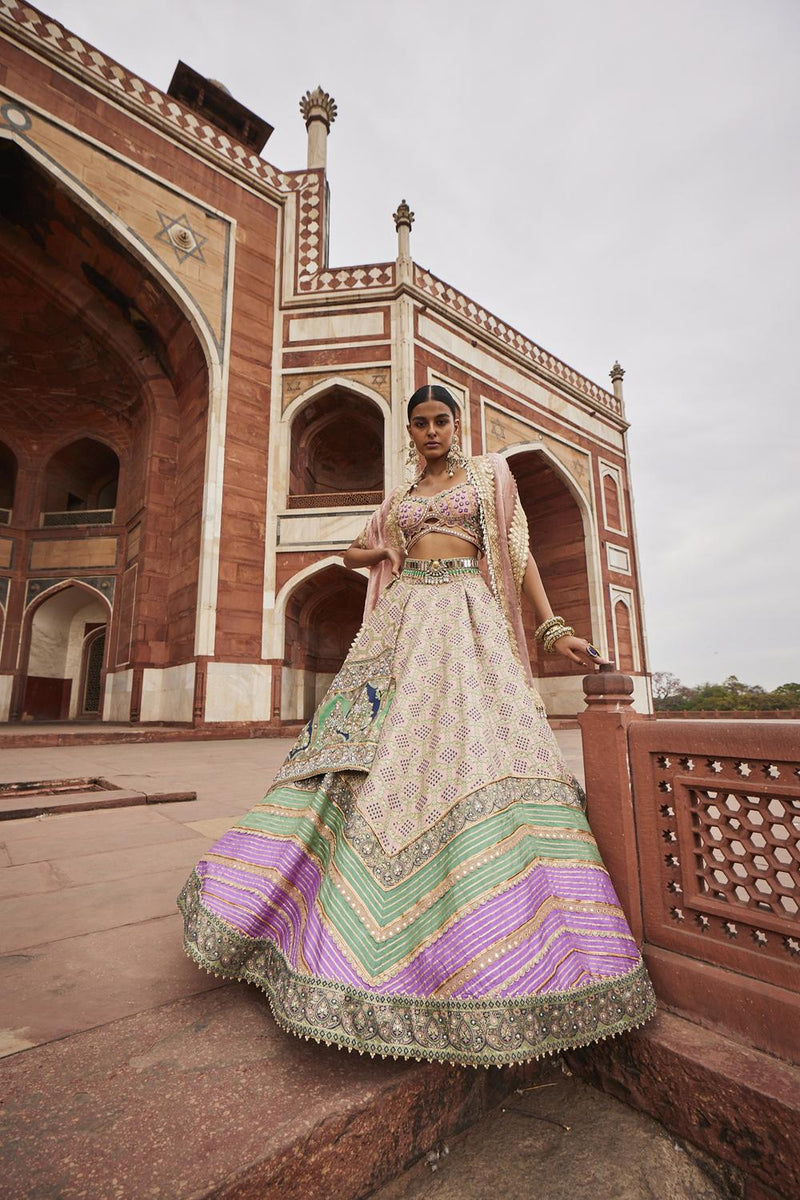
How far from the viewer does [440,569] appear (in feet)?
5.85

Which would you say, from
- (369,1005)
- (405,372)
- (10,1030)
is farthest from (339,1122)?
(405,372)

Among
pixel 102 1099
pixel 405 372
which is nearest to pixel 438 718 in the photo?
pixel 102 1099

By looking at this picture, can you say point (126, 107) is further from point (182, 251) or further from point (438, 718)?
point (438, 718)

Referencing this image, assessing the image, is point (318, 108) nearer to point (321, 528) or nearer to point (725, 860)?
point (321, 528)

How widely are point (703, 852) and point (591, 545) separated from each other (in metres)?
12.5

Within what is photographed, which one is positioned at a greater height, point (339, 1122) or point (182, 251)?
point (182, 251)

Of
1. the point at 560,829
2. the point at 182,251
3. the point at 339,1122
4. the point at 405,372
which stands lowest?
the point at 339,1122

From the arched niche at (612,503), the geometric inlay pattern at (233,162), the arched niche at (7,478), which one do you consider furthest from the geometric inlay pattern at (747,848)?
the arched niche at (7,478)

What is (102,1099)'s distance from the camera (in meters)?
0.85

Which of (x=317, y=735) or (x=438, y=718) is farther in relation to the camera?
(x=317, y=735)

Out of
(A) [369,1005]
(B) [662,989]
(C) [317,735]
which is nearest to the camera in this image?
(A) [369,1005]

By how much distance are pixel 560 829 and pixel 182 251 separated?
416 inches

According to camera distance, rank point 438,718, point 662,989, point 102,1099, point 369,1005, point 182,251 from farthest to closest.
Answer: point 182,251 < point 438,718 < point 662,989 < point 369,1005 < point 102,1099

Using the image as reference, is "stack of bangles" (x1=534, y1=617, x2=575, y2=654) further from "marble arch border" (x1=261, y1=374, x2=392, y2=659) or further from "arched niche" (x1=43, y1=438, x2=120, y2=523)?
"arched niche" (x1=43, y1=438, x2=120, y2=523)
